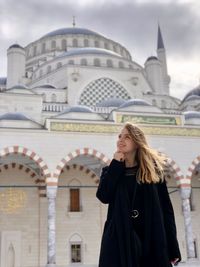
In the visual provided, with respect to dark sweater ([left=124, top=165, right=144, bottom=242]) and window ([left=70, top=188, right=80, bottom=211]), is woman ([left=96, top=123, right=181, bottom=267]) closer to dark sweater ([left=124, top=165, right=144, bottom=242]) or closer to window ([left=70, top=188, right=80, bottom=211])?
dark sweater ([left=124, top=165, right=144, bottom=242])

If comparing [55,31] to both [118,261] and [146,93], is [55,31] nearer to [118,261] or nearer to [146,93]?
[146,93]

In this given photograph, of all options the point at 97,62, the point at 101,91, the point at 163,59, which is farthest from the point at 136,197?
the point at 163,59

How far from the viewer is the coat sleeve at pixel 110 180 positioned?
202 cm

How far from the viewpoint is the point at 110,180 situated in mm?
2027

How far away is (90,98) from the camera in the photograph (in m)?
20.4

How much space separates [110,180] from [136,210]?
0.65 feet

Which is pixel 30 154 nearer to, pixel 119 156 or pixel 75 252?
pixel 75 252

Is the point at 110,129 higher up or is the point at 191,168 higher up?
the point at 110,129

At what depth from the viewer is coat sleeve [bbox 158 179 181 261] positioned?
1.97 meters

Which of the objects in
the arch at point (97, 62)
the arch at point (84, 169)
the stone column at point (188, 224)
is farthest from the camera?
the arch at point (97, 62)

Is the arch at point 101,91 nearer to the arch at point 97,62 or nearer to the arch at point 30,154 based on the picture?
the arch at point 97,62

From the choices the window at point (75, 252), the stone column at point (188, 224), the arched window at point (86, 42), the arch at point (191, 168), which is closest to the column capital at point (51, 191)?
the window at point (75, 252)

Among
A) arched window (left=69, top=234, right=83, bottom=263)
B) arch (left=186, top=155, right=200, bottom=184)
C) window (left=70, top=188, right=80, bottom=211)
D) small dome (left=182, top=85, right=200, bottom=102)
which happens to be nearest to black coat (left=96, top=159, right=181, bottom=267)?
arch (left=186, top=155, right=200, bottom=184)

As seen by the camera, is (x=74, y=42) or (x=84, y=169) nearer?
(x=84, y=169)
